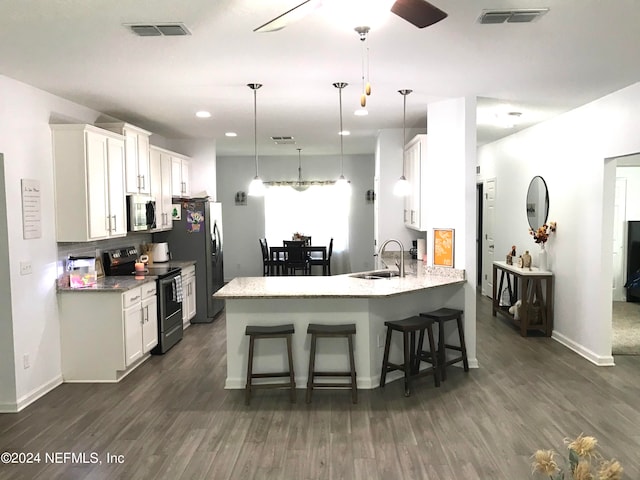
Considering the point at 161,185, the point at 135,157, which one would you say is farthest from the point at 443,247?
the point at 161,185

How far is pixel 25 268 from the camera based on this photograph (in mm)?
3951

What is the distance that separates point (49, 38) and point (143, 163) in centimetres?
271

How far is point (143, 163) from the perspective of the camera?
560cm

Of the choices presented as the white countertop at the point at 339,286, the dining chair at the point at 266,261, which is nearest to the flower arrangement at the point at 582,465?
the white countertop at the point at 339,286

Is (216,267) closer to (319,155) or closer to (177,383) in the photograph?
(177,383)

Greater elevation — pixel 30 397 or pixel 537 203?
pixel 537 203

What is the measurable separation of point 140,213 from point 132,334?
4.89 feet

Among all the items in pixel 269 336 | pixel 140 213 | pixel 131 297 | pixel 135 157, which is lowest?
pixel 269 336

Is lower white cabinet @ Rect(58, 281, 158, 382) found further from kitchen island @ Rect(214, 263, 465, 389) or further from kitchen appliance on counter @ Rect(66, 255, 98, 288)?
kitchen island @ Rect(214, 263, 465, 389)

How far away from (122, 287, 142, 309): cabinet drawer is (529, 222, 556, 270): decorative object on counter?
15.0 ft

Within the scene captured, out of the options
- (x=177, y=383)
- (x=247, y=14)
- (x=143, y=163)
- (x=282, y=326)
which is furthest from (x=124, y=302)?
(x=247, y=14)

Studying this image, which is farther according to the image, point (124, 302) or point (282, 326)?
point (124, 302)

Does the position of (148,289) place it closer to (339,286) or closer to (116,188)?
(116,188)

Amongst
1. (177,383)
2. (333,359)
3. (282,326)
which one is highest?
(282,326)
